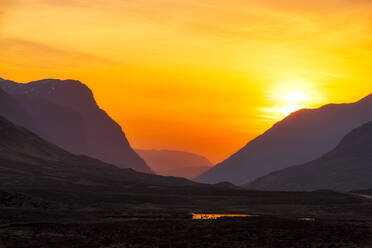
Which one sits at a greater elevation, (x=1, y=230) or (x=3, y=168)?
(x=3, y=168)

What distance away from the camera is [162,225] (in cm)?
6291

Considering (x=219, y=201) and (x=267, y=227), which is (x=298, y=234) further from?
(x=219, y=201)

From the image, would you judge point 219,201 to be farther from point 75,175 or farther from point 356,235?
point 75,175

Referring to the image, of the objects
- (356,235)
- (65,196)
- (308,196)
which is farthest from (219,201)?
(356,235)

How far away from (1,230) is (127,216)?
25.2 meters

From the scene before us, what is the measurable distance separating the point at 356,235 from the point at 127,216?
33.7 metres

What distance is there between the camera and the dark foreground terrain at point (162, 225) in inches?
1984

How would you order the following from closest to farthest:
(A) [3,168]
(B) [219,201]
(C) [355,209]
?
(C) [355,209] → (B) [219,201] → (A) [3,168]

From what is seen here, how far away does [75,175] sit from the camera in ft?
583

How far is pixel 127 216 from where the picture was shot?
249 feet

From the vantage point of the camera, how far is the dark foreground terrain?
50406mm

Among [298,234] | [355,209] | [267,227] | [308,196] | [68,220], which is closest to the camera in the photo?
[298,234]

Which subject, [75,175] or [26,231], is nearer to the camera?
[26,231]

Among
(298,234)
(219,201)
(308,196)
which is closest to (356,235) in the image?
(298,234)
